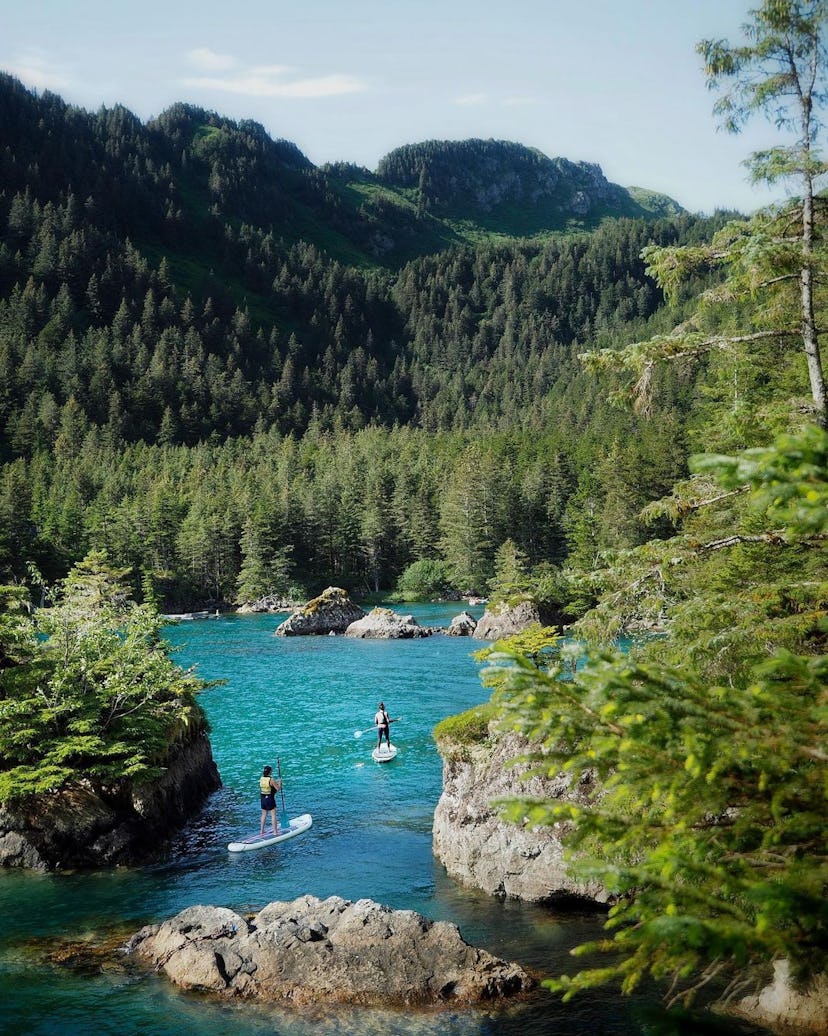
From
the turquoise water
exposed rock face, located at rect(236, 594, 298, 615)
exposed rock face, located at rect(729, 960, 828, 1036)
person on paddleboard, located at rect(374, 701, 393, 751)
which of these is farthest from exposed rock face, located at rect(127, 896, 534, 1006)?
exposed rock face, located at rect(236, 594, 298, 615)

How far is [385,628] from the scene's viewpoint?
7050 centimetres

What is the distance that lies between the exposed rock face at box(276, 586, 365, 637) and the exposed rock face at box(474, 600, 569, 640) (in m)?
14.6

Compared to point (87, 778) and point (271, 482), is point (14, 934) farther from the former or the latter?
point (271, 482)

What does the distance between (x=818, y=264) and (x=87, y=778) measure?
21.3 m

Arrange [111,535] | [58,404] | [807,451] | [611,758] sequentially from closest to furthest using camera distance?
1. [807,451]
2. [611,758]
3. [111,535]
4. [58,404]

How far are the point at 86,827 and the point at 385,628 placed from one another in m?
49.8

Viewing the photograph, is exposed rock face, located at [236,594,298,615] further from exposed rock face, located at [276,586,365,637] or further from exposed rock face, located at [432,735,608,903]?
exposed rock face, located at [432,735,608,903]

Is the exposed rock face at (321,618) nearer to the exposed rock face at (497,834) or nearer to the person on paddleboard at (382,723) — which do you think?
the person on paddleboard at (382,723)

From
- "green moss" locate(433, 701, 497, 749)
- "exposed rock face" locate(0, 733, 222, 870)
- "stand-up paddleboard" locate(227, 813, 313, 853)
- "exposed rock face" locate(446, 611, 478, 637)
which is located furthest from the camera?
"exposed rock face" locate(446, 611, 478, 637)

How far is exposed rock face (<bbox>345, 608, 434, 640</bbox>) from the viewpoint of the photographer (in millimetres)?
69625

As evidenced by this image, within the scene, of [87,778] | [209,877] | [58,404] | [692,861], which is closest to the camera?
[692,861]

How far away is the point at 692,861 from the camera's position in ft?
18.6

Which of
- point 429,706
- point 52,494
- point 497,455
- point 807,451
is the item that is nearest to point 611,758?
point 807,451

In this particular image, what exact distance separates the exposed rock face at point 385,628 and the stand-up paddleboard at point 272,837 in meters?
45.7
